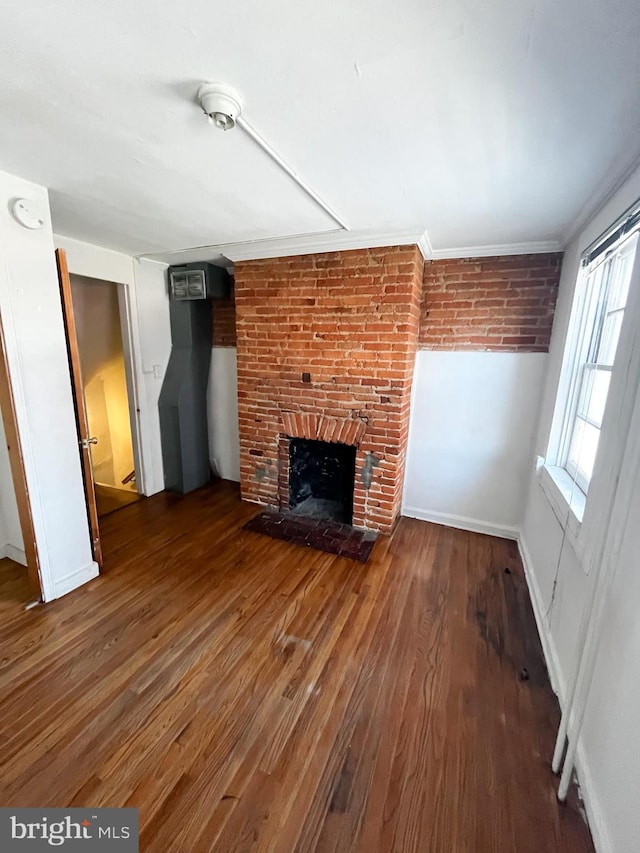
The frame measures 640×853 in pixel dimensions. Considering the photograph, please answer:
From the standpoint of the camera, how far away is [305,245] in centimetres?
→ 256

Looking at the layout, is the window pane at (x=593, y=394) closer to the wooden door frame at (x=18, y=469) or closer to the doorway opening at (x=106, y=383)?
the wooden door frame at (x=18, y=469)

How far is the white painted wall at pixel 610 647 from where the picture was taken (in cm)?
100

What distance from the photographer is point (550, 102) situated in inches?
42.3

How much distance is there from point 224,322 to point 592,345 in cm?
320

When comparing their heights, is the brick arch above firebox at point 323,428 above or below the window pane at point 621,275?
below

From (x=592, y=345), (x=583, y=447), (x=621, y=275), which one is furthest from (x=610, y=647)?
(x=621, y=275)

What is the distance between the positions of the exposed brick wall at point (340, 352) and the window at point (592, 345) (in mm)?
1060

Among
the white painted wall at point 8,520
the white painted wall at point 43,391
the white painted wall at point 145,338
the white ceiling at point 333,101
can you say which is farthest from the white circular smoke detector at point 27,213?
the white painted wall at point 8,520

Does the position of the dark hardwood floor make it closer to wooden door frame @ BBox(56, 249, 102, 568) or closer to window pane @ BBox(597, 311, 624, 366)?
wooden door frame @ BBox(56, 249, 102, 568)

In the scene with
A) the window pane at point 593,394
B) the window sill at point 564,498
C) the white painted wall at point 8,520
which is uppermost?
the window pane at point 593,394

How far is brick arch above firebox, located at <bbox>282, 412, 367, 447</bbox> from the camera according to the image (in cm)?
280

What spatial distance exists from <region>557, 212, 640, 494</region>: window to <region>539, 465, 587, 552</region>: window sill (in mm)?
52

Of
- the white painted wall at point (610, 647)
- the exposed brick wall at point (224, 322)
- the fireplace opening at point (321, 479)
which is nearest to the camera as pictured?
the white painted wall at point (610, 647)

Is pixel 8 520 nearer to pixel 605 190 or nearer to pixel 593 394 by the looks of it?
pixel 593 394
